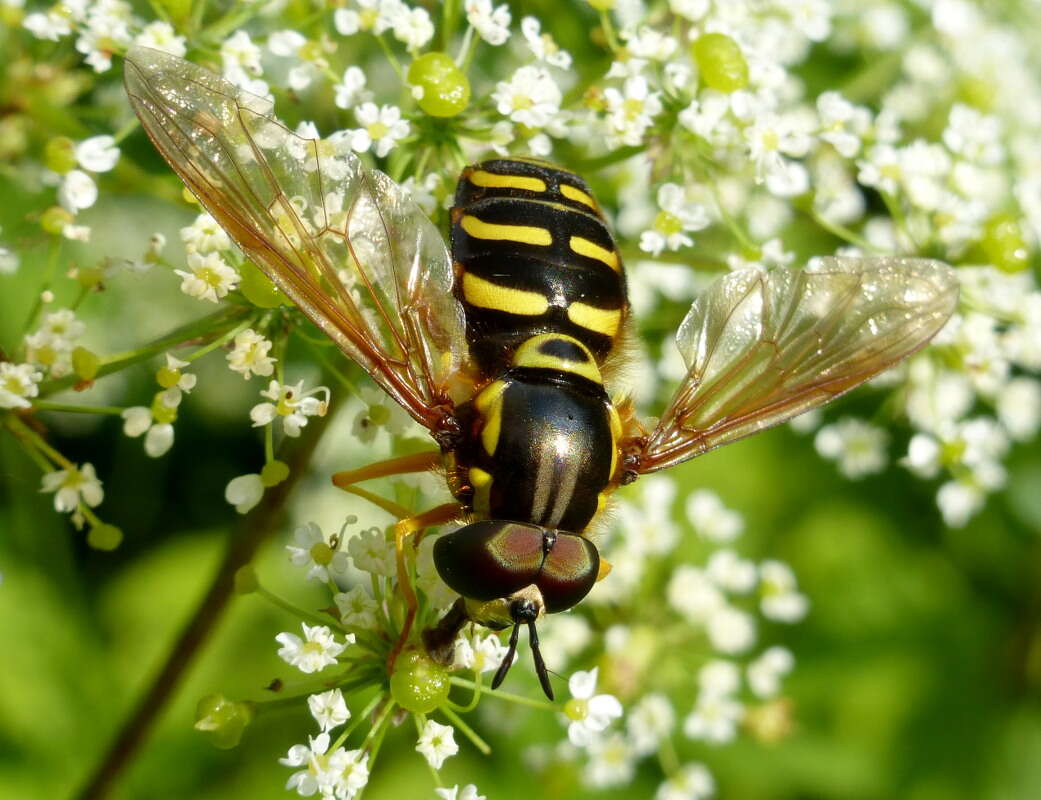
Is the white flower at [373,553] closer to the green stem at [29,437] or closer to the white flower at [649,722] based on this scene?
the green stem at [29,437]

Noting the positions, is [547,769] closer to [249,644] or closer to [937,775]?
[249,644]

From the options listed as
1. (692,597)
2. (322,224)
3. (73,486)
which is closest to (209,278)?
(322,224)

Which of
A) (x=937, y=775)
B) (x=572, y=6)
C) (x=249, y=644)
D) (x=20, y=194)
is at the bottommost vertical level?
(x=937, y=775)

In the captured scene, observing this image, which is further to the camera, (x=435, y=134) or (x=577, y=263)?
(x=435, y=134)

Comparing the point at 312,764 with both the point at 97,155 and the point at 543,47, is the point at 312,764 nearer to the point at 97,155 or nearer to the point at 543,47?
the point at 97,155

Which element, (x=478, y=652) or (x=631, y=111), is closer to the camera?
(x=478, y=652)

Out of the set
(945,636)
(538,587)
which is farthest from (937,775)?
(538,587)

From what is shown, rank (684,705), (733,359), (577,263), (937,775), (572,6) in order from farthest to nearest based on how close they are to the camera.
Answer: (937,775) < (684,705) < (572,6) < (733,359) < (577,263)
